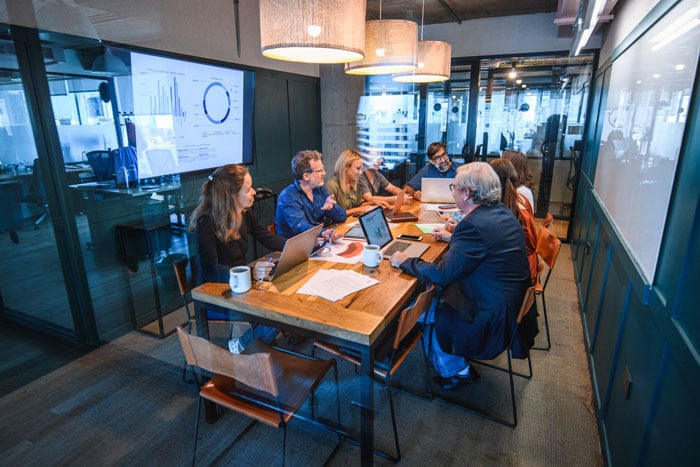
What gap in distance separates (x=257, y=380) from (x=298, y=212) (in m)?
1.73

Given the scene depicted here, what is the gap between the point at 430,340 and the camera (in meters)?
2.49

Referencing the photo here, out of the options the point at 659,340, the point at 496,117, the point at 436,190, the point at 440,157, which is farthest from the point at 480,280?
the point at 496,117

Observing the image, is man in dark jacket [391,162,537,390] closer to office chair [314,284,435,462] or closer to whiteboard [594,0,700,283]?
office chair [314,284,435,462]

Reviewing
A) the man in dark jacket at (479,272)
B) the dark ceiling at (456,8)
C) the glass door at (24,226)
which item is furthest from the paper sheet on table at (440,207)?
the glass door at (24,226)

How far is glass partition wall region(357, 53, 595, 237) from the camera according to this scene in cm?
562

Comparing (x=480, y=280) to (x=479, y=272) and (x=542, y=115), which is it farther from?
(x=542, y=115)

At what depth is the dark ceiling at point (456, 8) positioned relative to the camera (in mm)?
4891

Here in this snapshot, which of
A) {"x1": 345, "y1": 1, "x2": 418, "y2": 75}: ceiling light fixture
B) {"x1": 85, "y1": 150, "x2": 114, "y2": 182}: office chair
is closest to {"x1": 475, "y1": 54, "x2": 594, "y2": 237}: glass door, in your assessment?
{"x1": 345, "y1": 1, "x2": 418, "y2": 75}: ceiling light fixture

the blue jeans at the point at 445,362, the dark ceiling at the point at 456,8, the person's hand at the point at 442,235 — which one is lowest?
the blue jeans at the point at 445,362

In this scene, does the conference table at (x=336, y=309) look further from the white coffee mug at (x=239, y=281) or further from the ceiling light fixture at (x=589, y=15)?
the ceiling light fixture at (x=589, y=15)

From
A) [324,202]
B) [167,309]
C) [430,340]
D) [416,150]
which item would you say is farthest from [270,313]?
[416,150]

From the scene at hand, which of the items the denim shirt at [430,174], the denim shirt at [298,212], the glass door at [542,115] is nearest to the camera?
the denim shirt at [298,212]

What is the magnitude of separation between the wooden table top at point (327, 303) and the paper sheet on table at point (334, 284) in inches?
1.4

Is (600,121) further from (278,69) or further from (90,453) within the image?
(90,453)
